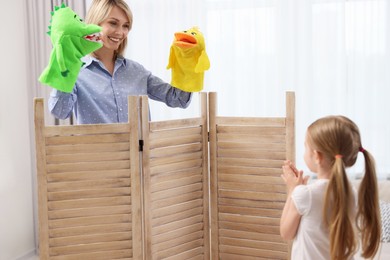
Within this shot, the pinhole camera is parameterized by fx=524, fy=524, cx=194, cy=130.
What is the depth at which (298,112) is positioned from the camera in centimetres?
313

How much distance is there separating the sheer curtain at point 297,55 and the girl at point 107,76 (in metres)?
1.12

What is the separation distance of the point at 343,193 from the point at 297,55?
67.2 inches

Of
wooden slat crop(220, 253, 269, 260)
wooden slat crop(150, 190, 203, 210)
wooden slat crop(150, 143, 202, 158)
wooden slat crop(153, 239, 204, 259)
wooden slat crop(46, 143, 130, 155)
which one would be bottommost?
wooden slat crop(220, 253, 269, 260)

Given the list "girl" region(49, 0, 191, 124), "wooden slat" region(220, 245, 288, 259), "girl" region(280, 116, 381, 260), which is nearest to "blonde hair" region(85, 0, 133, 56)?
"girl" region(49, 0, 191, 124)

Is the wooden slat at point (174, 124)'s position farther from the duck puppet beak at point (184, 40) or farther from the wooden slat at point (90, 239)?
the wooden slat at point (90, 239)

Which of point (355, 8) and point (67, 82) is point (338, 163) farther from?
point (355, 8)

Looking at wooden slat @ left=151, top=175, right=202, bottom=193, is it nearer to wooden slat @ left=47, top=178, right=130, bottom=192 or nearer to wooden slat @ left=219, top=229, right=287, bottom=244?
wooden slat @ left=47, top=178, right=130, bottom=192

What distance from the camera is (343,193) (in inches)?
60.2

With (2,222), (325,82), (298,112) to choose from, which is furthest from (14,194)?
(325,82)

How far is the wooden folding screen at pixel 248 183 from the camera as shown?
86.5 inches

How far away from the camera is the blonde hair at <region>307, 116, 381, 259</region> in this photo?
1530 millimetres

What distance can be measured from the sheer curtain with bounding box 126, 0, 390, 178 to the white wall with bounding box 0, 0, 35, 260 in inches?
32.0

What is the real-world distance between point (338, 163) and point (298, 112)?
5.32ft

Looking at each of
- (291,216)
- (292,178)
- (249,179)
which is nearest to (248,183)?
(249,179)
